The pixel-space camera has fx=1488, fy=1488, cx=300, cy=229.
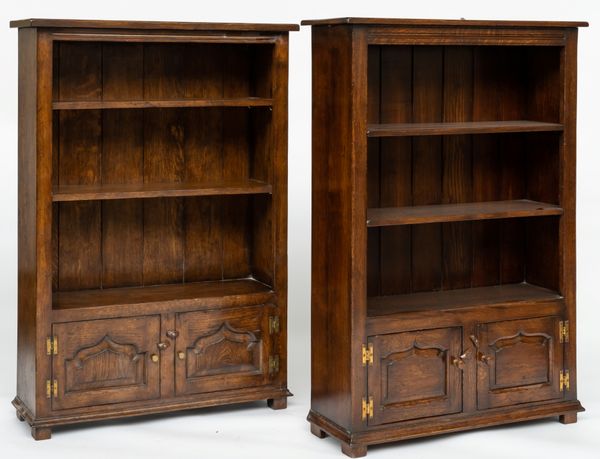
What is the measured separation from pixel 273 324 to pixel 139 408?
72 cm

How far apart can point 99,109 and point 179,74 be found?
1.35ft

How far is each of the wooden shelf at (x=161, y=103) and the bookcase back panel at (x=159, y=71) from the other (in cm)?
12

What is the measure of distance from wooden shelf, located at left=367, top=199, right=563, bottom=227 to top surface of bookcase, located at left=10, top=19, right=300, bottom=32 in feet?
3.04

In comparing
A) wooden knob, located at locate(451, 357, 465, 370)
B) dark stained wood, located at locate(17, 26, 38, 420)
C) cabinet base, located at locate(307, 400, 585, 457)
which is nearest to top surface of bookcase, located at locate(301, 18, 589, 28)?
dark stained wood, located at locate(17, 26, 38, 420)

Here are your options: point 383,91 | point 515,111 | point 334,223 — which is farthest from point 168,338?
point 515,111

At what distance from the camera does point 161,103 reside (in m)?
6.47

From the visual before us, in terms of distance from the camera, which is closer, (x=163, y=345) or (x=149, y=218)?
(x=163, y=345)

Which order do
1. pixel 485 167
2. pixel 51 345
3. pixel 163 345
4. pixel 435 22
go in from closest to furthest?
pixel 435 22, pixel 51 345, pixel 163 345, pixel 485 167

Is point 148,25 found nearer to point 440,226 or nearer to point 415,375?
point 440,226

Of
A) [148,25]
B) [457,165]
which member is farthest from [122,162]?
[457,165]

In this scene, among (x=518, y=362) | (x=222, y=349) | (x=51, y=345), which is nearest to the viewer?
(x=51, y=345)

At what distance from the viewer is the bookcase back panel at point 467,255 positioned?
6.67m

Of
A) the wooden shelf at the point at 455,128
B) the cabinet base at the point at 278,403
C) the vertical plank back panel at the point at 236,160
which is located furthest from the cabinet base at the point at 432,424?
the wooden shelf at the point at 455,128

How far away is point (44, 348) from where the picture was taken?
6.34 metres
